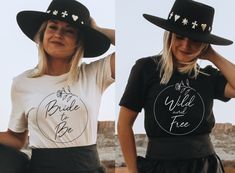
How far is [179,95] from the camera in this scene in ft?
5.67

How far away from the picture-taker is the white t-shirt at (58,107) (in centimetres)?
172

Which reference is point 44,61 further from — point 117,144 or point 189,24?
point 189,24

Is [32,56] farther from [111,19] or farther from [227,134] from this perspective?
[227,134]

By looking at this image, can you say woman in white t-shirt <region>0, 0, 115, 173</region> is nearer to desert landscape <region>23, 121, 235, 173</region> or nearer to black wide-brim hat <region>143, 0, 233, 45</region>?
desert landscape <region>23, 121, 235, 173</region>

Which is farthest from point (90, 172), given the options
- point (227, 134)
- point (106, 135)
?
point (227, 134)

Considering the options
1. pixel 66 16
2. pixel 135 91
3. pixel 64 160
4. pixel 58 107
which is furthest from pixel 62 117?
pixel 66 16

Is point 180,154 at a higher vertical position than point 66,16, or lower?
lower

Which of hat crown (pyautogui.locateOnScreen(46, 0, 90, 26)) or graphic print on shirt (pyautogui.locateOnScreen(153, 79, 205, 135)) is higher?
hat crown (pyautogui.locateOnScreen(46, 0, 90, 26))

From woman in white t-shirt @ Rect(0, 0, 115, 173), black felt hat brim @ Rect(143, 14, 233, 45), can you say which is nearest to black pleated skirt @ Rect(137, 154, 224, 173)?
woman in white t-shirt @ Rect(0, 0, 115, 173)

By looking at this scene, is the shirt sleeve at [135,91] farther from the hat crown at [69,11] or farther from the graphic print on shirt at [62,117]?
the hat crown at [69,11]

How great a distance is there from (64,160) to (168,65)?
694mm

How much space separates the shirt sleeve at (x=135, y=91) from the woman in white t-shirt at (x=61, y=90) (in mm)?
103

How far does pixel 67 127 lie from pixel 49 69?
305 mm

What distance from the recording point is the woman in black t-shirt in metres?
1.70
